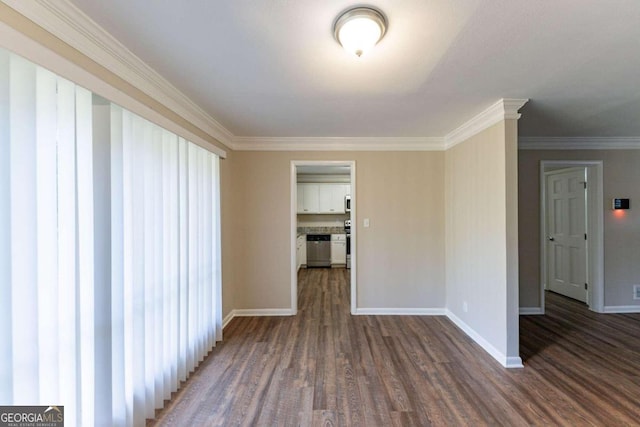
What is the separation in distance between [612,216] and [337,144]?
13.2 feet

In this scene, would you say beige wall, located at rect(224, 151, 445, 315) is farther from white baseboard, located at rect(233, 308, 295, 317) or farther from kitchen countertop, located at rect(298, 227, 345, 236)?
kitchen countertop, located at rect(298, 227, 345, 236)

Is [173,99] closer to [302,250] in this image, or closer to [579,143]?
[302,250]

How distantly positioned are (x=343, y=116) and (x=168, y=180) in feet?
5.75

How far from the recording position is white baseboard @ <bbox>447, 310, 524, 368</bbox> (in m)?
2.41

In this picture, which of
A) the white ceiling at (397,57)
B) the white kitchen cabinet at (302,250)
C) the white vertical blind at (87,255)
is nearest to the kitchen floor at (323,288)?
the white kitchen cabinet at (302,250)

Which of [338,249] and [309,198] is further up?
[309,198]

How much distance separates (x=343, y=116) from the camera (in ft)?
9.05

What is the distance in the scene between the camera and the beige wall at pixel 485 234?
2.44 meters

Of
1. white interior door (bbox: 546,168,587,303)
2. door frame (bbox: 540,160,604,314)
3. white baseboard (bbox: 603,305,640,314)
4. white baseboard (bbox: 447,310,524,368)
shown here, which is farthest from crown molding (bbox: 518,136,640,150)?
white baseboard (bbox: 447,310,524,368)

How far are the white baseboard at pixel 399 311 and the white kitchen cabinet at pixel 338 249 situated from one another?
3021mm

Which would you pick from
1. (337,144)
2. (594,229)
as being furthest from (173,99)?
(594,229)

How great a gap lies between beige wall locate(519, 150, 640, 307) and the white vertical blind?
14.1 ft

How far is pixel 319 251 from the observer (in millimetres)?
6754

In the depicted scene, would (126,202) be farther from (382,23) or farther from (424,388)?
(424,388)
